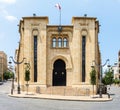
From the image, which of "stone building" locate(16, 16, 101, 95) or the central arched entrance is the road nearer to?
"stone building" locate(16, 16, 101, 95)

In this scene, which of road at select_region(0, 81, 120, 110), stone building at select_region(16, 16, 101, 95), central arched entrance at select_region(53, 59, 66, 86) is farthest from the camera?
central arched entrance at select_region(53, 59, 66, 86)

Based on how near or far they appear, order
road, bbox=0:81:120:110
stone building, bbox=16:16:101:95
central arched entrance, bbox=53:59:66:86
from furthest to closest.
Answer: central arched entrance, bbox=53:59:66:86, stone building, bbox=16:16:101:95, road, bbox=0:81:120:110

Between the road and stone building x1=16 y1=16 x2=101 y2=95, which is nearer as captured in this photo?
the road

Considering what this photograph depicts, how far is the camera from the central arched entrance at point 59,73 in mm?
68812

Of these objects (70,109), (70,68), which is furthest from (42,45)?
(70,109)

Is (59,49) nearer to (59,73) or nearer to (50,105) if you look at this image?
(59,73)

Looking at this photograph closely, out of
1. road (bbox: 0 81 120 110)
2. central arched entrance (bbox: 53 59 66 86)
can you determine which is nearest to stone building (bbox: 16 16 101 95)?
central arched entrance (bbox: 53 59 66 86)

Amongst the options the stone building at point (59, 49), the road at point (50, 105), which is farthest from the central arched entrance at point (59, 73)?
the road at point (50, 105)

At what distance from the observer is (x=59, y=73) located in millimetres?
69312

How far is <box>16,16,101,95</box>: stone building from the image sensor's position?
66.1m

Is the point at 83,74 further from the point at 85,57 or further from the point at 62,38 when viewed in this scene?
the point at 62,38

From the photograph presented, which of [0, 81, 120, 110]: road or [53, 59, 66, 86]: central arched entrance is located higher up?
[53, 59, 66, 86]: central arched entrance

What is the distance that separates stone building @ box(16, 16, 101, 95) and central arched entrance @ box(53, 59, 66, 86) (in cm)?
83

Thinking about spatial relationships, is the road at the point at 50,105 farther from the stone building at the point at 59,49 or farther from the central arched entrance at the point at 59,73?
the central arched entrance at the point at 59,73
